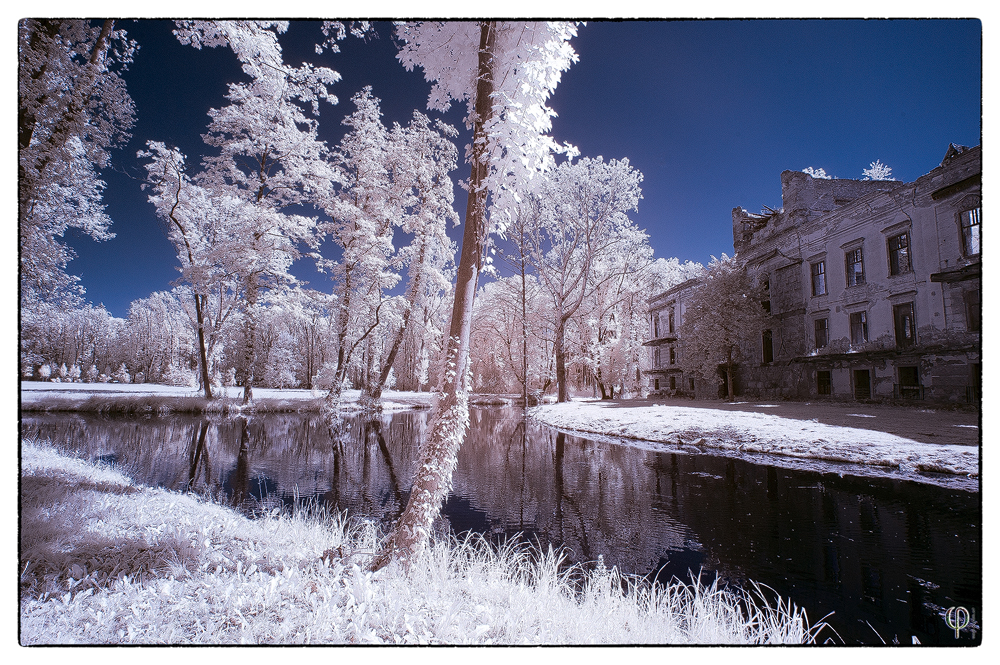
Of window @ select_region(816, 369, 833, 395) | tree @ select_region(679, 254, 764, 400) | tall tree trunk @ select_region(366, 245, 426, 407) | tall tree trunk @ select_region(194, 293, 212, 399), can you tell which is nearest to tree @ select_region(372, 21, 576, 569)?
tall tree trunk @ select_region(194, 293, 212, 399)

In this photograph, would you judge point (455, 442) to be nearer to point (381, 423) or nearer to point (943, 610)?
point (943, 610)

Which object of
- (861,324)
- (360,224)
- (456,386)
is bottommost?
(456,386)

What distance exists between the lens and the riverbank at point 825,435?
11.2ft

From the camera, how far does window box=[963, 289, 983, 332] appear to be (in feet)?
9.16

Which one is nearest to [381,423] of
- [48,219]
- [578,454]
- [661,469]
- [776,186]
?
[578,454]

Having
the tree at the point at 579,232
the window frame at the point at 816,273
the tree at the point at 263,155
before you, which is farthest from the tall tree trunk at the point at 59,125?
the tree at the point at 579,232

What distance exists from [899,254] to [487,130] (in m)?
4.98

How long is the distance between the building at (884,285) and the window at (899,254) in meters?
0.01

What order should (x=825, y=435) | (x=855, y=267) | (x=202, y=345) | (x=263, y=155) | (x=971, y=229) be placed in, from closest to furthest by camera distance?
(x=971, y=229)
(x=263, y=155)
(x=202, y=345)
(x=825, y=435)
(x=855, y=267)

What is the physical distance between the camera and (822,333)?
6.43 meters

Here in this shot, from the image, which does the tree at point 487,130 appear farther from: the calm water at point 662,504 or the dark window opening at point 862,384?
the dark window opening at point 862,384

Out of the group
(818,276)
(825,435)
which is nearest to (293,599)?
(825,435)

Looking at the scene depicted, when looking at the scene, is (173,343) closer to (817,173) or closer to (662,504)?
(662,504)

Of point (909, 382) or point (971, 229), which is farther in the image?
point (909, 382)
